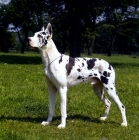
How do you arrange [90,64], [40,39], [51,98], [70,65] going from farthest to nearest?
1. [51,98]
2. [90,64]
3. [70,65]
4. [40,39]

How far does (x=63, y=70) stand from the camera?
794 centimetres

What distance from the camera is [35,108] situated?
387 inches

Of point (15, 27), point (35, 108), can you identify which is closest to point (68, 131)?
point (35, 108)

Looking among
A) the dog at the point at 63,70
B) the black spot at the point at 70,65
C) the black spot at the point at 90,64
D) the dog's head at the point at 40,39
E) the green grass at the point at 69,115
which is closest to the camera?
the green grass at the point at 69,115

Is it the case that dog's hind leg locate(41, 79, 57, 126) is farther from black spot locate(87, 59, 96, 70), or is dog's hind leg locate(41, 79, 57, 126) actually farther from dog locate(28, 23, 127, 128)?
black spot locate(87, 59, 96, 70)

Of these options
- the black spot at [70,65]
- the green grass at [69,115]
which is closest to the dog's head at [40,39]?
the black spot at [70,65]

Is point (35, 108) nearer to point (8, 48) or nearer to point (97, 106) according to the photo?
point (97, 106)

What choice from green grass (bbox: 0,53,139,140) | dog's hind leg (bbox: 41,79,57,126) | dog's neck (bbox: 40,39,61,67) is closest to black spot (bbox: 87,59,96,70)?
dog's neck (bbox: 40,39,61,67)

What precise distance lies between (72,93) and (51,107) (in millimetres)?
3743

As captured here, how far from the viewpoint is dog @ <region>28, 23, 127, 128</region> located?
7875 mm

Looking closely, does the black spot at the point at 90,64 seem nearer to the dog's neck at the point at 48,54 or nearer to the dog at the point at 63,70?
the dog at the point at 63,70

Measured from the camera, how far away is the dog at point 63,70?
7875 mm

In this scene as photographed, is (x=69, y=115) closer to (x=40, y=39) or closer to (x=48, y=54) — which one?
(x=48, y=54)

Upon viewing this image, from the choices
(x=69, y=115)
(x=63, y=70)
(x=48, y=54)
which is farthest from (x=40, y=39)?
(x=69, y=115)
